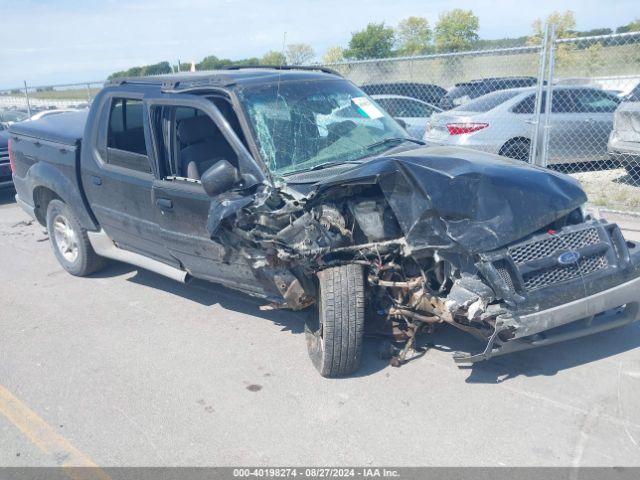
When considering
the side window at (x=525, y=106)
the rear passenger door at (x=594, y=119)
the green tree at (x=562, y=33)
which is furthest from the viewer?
the green tree at (x=562, y=33)

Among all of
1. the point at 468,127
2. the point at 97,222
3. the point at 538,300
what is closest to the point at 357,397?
the point at 538,300

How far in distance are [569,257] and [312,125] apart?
2.26m

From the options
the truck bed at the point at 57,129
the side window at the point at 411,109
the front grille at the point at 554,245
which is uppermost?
the truck bed at the point at 57,129

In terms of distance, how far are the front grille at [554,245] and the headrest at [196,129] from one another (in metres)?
2.74

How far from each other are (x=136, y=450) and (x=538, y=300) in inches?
98.3

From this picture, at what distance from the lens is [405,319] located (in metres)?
4.15

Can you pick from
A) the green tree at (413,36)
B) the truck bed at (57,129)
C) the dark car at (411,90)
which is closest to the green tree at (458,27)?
the green tree at (413,36)

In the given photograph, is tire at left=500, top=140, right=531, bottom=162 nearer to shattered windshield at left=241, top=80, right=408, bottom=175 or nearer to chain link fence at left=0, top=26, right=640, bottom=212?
chain link fence at left=0, top=26, right=640, bottom=212

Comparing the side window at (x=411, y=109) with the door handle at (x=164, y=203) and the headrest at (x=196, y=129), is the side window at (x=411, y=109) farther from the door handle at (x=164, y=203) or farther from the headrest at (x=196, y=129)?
the door handle at (x=164, y=203)

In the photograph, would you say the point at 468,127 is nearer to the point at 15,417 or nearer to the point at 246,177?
the point at 246,177

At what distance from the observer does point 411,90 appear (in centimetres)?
1429

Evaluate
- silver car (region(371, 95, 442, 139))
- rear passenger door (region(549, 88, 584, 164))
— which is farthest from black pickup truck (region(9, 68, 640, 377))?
silver car (region(371, 95, 442, 139))

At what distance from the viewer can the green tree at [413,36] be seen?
37.9m

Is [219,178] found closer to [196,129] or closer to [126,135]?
[196,129]
